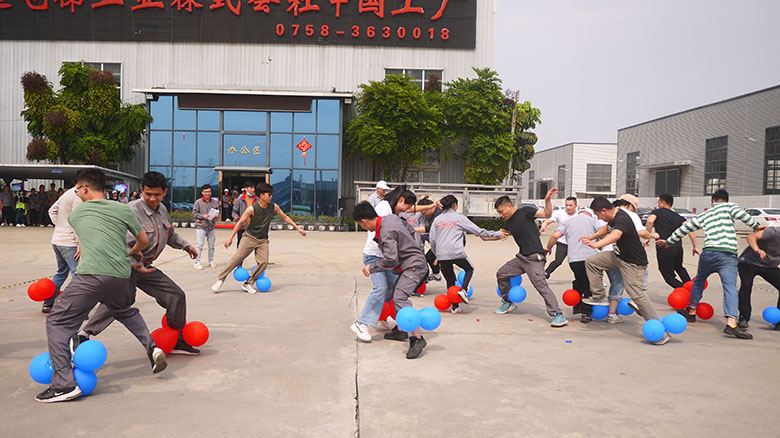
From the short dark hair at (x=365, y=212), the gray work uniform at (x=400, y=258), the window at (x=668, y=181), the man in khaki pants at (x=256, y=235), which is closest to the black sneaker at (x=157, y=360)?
the gray work uniform at (x=400, y=258)

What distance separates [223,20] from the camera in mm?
32500

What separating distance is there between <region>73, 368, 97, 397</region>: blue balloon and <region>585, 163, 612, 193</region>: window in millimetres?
88639

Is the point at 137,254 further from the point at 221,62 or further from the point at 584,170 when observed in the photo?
the point at 584,170

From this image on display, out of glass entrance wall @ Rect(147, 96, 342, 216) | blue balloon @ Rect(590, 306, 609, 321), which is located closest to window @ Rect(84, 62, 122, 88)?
glass entrance wall @ Rect(147, 96, 342, 216)

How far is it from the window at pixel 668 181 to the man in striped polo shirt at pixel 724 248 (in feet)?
200

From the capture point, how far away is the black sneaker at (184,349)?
17.6ft

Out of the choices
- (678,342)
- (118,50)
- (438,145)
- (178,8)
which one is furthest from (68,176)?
(678,342)

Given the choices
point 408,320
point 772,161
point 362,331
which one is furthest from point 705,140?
point 408,320

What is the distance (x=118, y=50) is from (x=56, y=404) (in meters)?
33.8

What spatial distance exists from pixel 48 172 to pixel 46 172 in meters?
0.18

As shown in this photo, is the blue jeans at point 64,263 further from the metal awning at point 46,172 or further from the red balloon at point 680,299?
the metal awning at point 46,172

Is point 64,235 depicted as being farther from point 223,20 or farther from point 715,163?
point 715,163

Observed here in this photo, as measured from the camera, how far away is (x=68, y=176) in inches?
1102

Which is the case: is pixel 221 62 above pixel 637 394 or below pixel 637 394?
above
